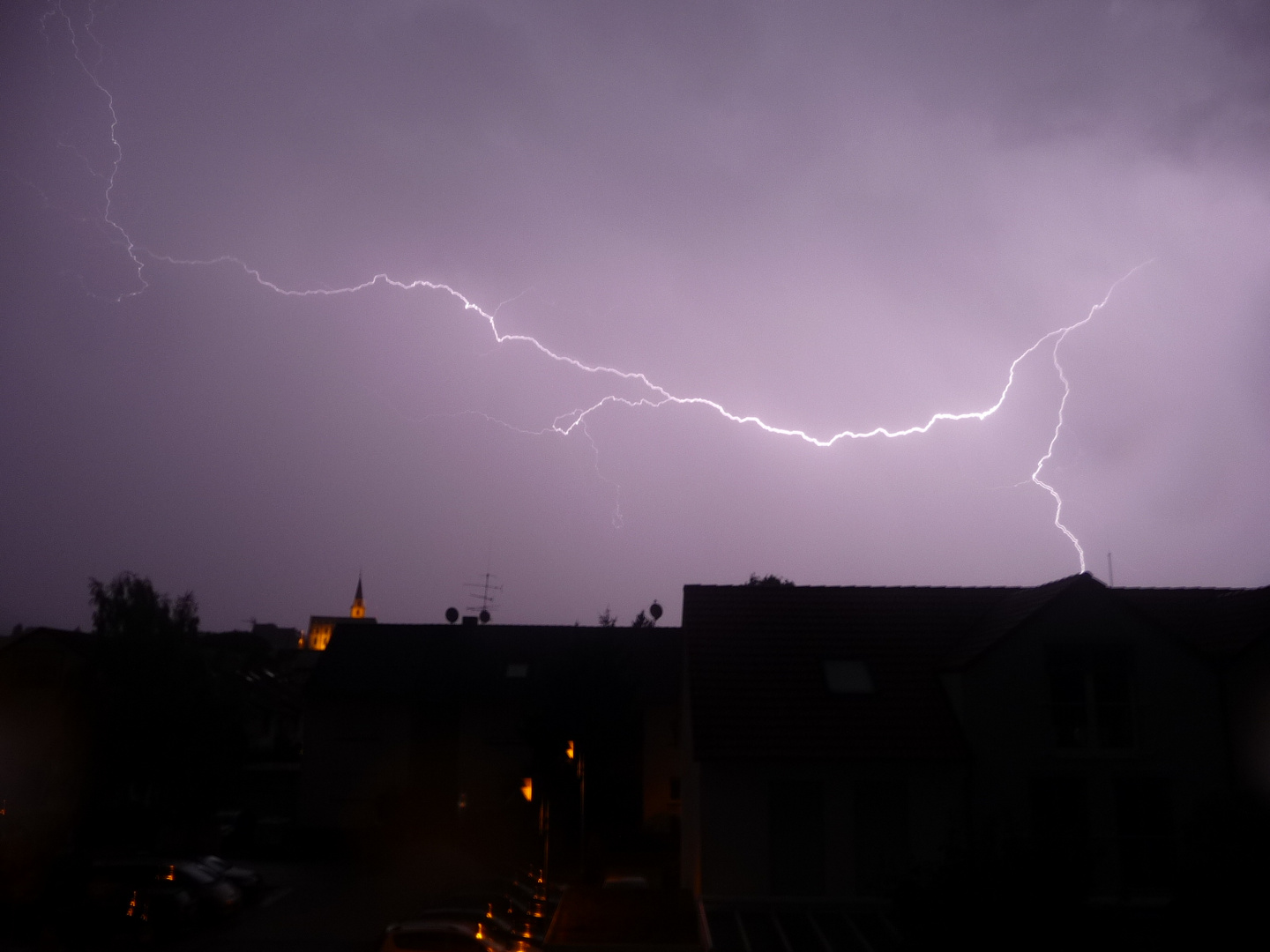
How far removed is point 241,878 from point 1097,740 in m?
22.0

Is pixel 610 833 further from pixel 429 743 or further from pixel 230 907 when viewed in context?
pixel 230 907

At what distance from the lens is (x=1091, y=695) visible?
17.5 meters

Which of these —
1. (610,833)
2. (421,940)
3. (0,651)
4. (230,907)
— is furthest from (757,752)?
(0,651)

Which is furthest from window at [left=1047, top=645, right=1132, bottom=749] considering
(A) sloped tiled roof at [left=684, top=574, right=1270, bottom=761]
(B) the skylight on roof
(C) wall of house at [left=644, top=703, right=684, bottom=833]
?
(C) wall of house at [left=644, top=703, right=684, bottom=833]

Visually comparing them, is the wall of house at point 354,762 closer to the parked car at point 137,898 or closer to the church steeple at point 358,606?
the parked car at point 137,898

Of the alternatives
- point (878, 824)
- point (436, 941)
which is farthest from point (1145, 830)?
point (436, 941)

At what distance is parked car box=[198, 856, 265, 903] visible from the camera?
24587 millimetres

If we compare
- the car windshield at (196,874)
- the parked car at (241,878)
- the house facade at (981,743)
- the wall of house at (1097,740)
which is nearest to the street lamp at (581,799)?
the house facade at (981,743)

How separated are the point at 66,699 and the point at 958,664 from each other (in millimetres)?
26482

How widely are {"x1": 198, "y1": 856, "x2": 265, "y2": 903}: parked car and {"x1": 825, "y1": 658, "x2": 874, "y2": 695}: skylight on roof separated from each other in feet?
54.8

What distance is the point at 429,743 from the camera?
1435 inches

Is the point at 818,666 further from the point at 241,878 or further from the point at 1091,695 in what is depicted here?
the point at 241,878

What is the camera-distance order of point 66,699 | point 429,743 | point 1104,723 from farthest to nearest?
1. point 429,743
2. point 66,699
3. point 1104,723

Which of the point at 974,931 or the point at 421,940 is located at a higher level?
the point at 974,931
